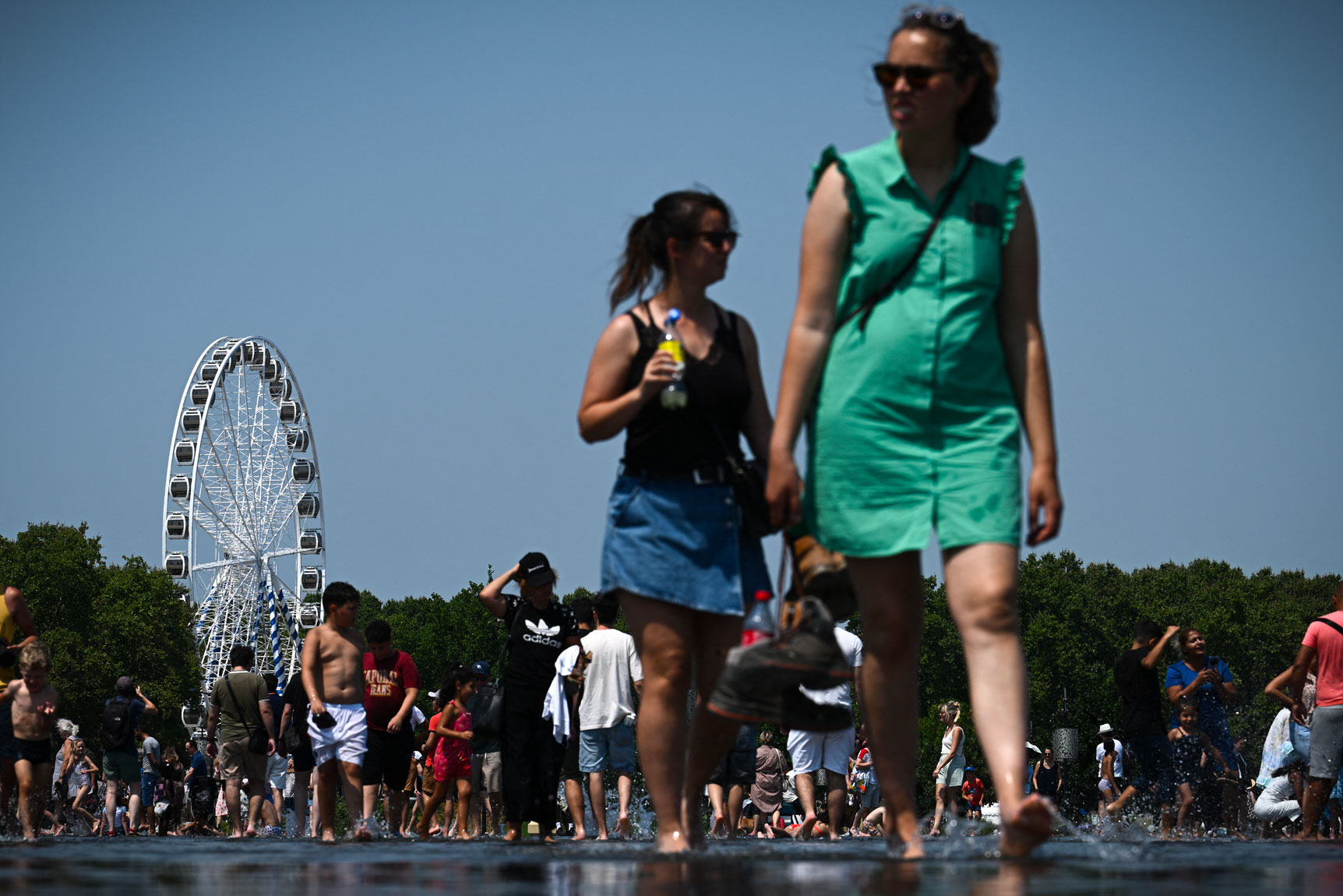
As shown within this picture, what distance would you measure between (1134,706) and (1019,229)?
33.9 feet

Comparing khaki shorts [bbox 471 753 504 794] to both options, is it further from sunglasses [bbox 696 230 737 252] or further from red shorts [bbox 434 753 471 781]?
sunglasses [bbox 696 230 737 252]

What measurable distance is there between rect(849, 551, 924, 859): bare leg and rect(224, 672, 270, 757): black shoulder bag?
12594 millimetres

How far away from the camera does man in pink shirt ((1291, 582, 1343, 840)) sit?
37.3ft

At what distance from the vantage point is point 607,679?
13289 millimetres

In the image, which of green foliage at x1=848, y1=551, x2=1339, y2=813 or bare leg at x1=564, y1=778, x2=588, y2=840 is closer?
bare leg at x1=564, y1=778, x2=588, y2=840

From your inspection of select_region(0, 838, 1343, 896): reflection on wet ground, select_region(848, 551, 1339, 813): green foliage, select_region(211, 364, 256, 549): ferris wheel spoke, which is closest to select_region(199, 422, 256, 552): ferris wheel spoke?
select_region(211, 364, 256, 549): ferris wheel spoke

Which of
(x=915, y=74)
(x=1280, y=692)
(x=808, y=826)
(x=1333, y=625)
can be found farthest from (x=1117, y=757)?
(x=915, y=74)

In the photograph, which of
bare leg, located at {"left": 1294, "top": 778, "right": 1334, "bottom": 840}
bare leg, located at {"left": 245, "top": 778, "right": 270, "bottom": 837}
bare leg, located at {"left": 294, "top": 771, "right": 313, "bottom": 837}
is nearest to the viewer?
bare leg, located at {"left": 1294, "top": 778, "right": 1334, "bottom": 840}

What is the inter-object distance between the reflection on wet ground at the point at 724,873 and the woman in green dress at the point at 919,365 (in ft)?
1.67

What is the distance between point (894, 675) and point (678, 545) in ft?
2.74

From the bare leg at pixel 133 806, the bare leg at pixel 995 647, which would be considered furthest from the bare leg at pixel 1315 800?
the bare leg at pixel 133 806

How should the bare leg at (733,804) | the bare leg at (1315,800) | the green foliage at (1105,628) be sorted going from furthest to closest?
the green foliage at (1105,628)
the bare leg at (733,804)
the bare leg at (1315,800)

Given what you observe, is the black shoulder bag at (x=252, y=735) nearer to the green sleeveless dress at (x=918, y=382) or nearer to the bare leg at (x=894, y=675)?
the bare leg at (x=894, y=675)

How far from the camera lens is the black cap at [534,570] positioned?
11859 millimetres
